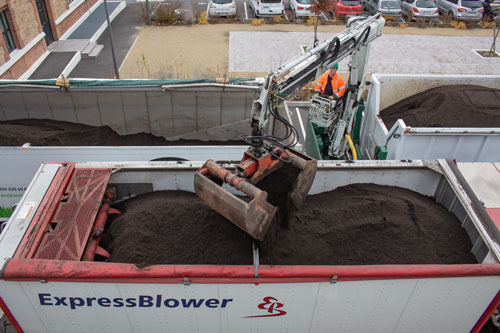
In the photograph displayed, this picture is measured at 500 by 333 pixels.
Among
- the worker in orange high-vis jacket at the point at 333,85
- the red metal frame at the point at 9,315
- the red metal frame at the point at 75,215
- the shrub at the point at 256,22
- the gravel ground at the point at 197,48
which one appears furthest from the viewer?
the shrub at the point at 256,22

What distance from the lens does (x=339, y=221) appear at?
15.5ft

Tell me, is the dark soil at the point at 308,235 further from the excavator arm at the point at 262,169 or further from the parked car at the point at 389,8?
the parked car at the point at 389,8

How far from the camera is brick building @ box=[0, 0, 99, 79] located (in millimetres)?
10969

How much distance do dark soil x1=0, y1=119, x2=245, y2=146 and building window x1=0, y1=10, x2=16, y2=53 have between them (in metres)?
5.05

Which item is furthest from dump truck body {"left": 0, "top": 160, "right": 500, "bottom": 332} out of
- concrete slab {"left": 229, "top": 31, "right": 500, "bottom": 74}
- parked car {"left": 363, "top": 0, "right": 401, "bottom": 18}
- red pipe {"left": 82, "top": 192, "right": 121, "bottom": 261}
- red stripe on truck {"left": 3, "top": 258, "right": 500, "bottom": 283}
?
parked car {"left": 363, "top": 0, "right": 401, "bottom": 18}

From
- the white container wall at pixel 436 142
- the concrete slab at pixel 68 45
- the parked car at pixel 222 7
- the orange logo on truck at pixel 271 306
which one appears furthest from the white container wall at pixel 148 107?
the parked car at pixel 222 7

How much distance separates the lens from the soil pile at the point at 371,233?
4.23m

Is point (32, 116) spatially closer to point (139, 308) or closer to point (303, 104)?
point (139, 308)

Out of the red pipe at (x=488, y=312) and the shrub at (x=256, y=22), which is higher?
the red pipe at (x=488, y=312)

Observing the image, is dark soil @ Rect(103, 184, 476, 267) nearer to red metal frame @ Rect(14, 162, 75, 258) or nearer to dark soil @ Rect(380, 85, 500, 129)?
red metal frame @ Rect(14, 162, 75, 258)

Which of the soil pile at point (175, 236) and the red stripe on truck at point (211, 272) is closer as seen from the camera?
the red stripe on truck at point (211, 272)

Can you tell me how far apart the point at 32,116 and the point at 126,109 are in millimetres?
1940

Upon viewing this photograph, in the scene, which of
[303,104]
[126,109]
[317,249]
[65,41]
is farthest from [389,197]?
[65,41]

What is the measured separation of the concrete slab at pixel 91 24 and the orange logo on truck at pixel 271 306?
1436 centimetres
